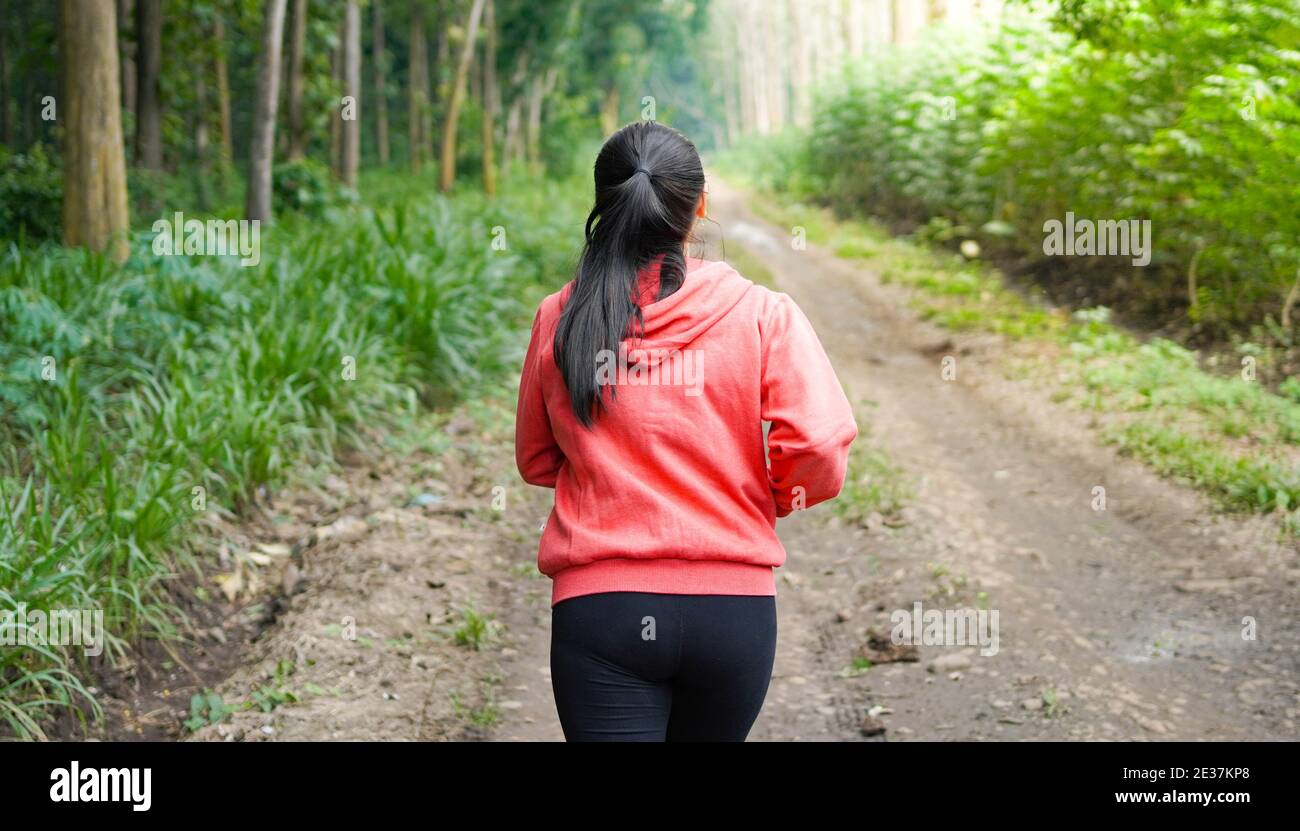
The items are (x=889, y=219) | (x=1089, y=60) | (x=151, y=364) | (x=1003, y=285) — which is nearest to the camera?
(x=151, y=364)

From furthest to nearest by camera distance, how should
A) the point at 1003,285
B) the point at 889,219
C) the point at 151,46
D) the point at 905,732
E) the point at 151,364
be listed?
the point at 889,219
the point at 1003,285
the point at 151,46
the point at 151,364
the point at 905,732

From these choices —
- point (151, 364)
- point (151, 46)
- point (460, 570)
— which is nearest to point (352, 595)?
point (460, 570)

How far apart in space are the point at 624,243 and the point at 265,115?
33.0 ft

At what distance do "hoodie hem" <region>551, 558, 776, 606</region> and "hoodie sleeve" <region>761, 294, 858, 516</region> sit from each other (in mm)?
228

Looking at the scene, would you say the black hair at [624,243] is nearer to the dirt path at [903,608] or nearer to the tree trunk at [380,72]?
the dirt path at [903,608]

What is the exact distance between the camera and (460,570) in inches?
243

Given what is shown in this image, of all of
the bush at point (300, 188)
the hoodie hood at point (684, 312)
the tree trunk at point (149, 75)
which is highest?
the tree trunk at point (149, 75)

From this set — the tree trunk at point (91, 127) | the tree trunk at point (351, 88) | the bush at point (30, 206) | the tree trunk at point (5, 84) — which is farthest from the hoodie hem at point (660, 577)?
the tree trunk at point (5, 84)

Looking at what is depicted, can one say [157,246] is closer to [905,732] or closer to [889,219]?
[905,732]

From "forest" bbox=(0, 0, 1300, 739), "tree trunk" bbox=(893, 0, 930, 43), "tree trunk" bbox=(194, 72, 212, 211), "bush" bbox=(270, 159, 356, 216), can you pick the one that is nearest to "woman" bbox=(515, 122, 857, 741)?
"forest" bbox=(0, 0, 1300, 739)

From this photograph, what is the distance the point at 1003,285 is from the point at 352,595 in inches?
438

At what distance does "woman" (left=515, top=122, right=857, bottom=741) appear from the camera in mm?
2105

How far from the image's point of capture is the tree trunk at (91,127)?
790 centimetres

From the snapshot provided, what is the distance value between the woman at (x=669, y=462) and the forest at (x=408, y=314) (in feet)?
1.24
